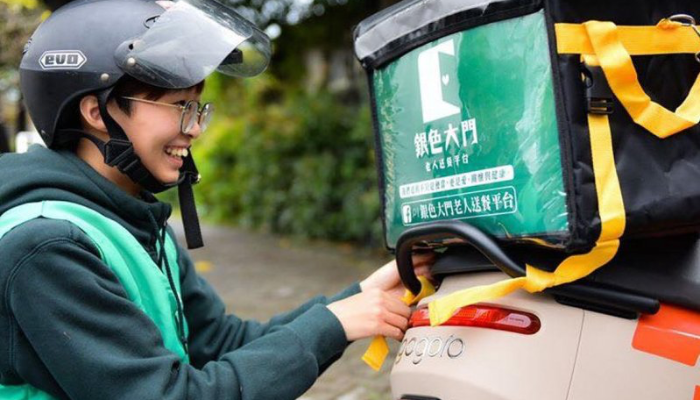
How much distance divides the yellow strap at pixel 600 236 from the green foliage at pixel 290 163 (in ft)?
21.8

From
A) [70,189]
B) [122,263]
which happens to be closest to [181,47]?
[70,189]

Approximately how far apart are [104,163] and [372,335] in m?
0.78

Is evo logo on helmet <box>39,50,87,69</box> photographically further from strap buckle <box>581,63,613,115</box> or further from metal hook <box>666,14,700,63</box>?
metal hook <box>666,14,700,63</box>

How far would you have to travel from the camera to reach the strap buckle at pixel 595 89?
5.09 ft

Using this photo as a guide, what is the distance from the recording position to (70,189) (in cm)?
190

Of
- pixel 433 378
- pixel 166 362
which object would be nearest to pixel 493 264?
pixel 433 378

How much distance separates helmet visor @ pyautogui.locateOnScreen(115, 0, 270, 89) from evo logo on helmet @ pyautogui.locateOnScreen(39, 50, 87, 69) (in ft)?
0.34

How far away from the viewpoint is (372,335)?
2.03 metres

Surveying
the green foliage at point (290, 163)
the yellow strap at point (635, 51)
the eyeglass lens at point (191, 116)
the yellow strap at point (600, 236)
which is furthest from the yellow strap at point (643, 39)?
the green foliage at point (290, 163)

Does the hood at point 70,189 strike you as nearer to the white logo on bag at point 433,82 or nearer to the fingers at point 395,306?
the fingers at point 395,306

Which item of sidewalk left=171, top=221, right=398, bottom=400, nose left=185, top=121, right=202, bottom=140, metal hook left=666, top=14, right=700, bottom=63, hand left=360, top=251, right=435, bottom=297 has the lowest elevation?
sidewalk left=171, top=221, right=398, bottom=400

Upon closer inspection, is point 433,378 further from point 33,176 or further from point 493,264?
point 33,176

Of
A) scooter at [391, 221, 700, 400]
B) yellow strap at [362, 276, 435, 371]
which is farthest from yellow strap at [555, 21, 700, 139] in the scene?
yellow strap at [362, 276, 435, 371]

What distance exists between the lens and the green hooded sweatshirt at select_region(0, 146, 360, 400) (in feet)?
5.52
